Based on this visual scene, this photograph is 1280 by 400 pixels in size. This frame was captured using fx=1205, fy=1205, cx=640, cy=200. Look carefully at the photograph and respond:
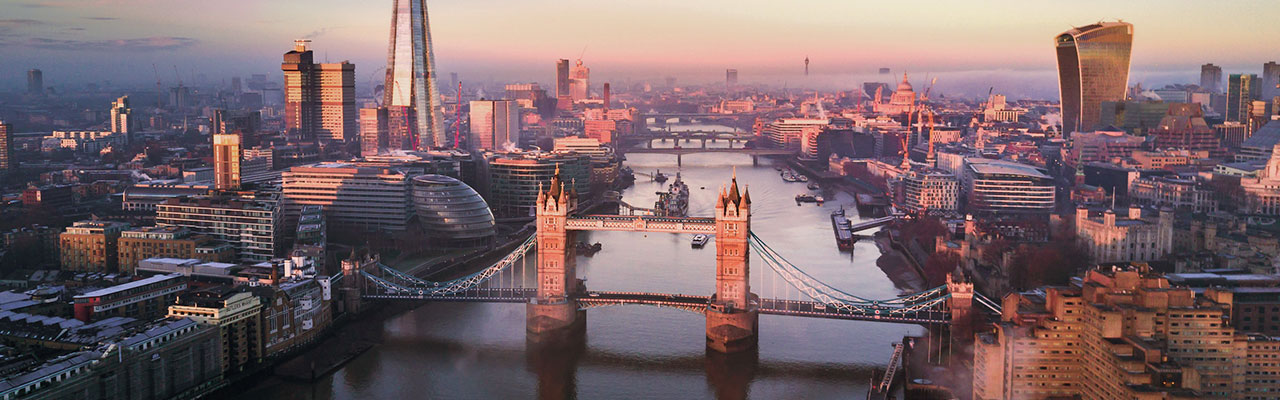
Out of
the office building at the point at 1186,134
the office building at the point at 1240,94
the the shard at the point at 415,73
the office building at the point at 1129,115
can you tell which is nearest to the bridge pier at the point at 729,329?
the the shard at the point at 415,73

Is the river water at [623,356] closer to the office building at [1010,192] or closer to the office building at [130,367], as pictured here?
the office building at [130,367]

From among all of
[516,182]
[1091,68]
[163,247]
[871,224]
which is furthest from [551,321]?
[1091,68]

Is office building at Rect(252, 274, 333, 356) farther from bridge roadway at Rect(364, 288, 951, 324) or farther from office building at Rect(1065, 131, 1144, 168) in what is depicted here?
office building at Rect(1065, 131, 1144, 168)

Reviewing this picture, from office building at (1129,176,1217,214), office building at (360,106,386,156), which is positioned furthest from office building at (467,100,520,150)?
office building at (1129,176,1217,214)

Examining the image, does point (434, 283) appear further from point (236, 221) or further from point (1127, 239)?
point (1127, 239)

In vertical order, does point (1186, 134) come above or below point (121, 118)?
below
